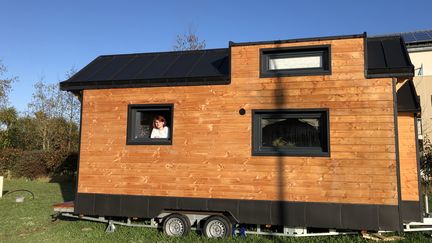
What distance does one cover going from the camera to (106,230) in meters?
8.29

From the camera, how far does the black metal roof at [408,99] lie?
8118 millimetres

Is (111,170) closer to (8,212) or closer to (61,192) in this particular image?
(8,212)

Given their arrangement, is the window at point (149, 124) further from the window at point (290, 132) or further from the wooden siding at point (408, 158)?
the wooden siding at point (408, 158)

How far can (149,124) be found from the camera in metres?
8.88

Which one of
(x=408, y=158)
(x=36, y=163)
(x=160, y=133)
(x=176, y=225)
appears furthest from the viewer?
(x=36, y=163)

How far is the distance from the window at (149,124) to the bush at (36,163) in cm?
1432

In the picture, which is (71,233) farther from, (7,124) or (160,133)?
(7,124)

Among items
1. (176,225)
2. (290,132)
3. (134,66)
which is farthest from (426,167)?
(134,66)

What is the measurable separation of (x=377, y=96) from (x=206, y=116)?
354 centimetres

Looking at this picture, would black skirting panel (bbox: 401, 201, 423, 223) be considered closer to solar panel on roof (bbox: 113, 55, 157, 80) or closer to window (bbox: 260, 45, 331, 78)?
window (bbox: 260, 45, 331, 78)

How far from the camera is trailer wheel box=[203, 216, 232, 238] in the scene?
7.69 meters

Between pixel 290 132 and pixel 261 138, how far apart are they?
626mm

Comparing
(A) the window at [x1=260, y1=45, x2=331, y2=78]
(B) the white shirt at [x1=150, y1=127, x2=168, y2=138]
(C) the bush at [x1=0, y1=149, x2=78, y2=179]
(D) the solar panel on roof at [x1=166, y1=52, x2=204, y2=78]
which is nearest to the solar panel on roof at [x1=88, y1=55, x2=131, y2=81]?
(D) the solar panel on roof at [x1=166, y1=52, x2=204, y2=78]

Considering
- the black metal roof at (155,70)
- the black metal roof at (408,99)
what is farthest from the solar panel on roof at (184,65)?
the black metal roof at (408,99)
